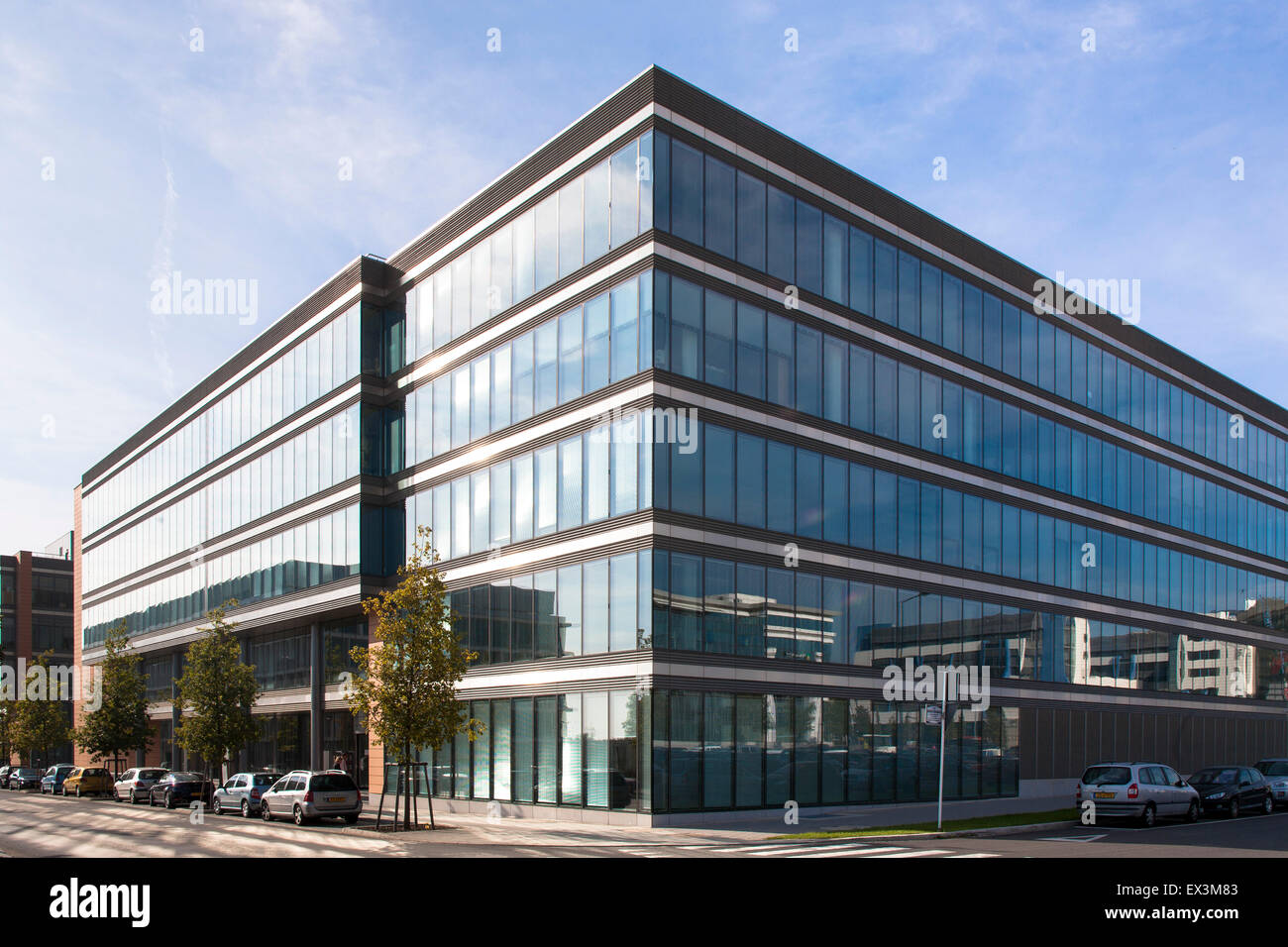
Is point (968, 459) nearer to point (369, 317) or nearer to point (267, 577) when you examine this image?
point (369, 317)

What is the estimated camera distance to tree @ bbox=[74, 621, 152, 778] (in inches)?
2376

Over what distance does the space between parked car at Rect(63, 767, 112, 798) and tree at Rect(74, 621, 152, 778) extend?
225 centimetres

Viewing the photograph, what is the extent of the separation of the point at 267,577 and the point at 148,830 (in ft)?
73.3

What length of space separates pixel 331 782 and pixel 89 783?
30.5 metres

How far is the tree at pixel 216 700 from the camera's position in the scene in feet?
155

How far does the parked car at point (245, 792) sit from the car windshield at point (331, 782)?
14.0 ft

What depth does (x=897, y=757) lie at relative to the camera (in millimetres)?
40156

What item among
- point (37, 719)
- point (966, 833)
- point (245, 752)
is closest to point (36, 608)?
point (37, 719)

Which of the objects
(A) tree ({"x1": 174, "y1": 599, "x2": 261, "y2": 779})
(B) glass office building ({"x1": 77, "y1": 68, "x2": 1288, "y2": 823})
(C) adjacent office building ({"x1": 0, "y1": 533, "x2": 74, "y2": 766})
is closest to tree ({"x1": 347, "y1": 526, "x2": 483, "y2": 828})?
(B) glass office building ({"x1": 77, "y1": 68, "x2": 1288, "y2": 823})

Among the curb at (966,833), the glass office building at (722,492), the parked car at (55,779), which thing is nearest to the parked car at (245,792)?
the glass office building at (722,492)

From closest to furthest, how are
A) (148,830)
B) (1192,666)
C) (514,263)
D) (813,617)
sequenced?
1. (148,830)
2. (813,617)
3. (514,263)
4. (1192,666)

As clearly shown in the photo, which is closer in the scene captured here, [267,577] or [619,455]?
[619,455]

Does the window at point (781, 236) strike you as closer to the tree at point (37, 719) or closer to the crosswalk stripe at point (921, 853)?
the crosswalk stripe at point (921, 853)
